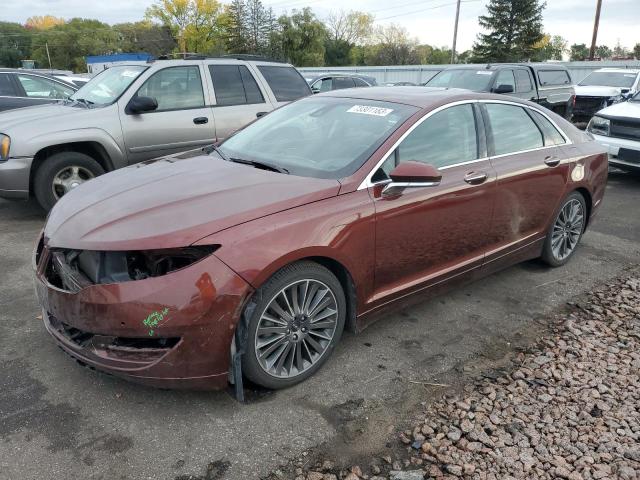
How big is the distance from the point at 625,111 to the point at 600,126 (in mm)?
420

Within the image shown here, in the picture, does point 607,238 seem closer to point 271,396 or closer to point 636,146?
point 636,146

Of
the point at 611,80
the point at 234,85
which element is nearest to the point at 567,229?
the point at 234,85

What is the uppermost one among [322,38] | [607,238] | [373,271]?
[322,38]

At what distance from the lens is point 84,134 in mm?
5750

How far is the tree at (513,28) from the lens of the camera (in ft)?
166

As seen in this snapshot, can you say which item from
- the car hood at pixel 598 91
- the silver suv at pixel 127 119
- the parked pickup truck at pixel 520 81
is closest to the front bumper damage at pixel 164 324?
the silver suv at pixel 127 119

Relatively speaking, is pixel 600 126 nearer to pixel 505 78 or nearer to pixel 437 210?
pixel 505 78

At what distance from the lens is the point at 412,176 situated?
311cm

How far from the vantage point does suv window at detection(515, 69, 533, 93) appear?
1155cm

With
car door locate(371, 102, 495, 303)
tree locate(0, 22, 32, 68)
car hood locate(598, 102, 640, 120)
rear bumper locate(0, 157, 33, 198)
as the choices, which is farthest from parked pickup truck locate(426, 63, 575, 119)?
tree locate(0, 22, 32, 68)

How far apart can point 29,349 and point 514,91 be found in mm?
10740

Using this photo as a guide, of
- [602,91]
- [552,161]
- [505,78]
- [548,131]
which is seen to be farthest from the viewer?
[602,91]

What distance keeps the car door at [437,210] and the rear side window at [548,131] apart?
93cm

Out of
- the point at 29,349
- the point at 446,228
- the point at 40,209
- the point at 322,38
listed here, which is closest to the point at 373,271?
the point at 446,228
